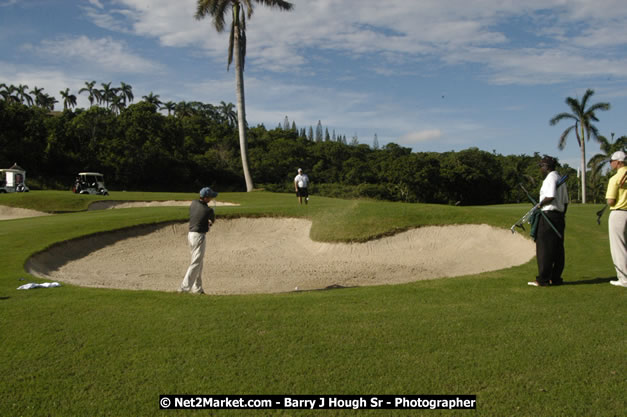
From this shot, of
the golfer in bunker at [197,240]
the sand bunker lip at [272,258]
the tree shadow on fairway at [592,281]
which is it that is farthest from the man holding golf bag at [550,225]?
the golfer in bunker at [197,240]

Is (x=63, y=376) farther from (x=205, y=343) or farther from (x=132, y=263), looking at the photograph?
(x=132, y=263)

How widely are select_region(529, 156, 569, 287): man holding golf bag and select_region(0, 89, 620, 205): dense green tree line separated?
216 feet

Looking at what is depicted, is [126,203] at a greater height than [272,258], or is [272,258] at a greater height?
[126,203]

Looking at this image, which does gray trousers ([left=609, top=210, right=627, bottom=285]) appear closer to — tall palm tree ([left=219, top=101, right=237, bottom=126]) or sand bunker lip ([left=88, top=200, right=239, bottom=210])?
sand bunker lip ([left=88, top=200, right=239, bottom=210])

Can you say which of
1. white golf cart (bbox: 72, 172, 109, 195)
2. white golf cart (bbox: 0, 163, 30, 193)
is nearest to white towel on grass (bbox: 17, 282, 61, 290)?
white golf cart (bbox: 72, 172, 109, 195)

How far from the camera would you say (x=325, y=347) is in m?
5.85

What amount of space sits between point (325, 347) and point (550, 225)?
5497 millimetres

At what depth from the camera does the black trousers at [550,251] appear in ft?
29.1

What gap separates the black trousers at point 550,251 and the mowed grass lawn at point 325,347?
0.32 m

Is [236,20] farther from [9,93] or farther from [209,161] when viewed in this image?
[9,93]

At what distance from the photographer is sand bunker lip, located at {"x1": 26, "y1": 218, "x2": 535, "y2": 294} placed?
13516 mm

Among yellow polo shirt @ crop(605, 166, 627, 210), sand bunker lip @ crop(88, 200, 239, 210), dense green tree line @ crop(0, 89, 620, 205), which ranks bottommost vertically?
sand bunker lip @ crop(88, 200, 239, 210)

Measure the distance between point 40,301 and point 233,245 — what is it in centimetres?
1024

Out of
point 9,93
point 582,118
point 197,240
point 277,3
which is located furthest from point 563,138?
point 9,93
